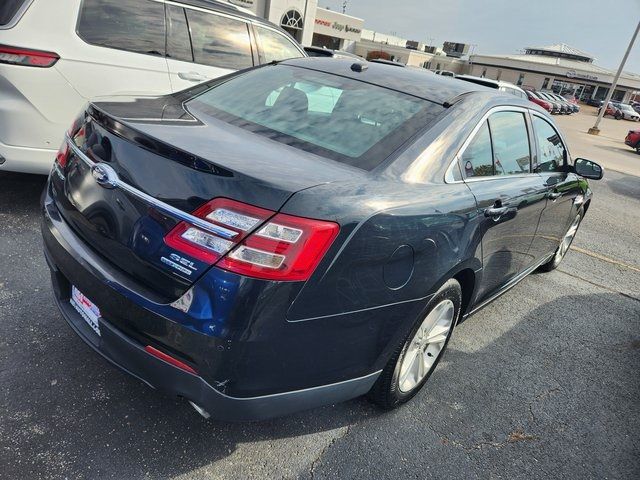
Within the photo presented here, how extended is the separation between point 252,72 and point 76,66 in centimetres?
162

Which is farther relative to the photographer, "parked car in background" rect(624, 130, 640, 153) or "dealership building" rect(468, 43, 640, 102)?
"dealership building" rect(468, 43, 640, 102)

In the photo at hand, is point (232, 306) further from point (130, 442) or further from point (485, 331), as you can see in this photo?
point (485, 331)

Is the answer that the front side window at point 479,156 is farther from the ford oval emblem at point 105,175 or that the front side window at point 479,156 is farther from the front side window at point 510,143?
the ford oval emblem at point 105,175

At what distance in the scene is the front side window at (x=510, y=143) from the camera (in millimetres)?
2830

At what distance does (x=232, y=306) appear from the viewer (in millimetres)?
1621

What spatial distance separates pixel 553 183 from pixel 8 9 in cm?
414

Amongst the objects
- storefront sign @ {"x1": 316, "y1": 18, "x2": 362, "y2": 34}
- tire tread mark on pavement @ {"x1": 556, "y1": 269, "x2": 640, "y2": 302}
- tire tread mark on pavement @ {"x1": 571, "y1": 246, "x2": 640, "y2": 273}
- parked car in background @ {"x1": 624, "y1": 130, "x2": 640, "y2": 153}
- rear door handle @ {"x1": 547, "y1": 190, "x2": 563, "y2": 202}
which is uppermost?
rear door handle @ {"x1": 547, "y1": 190, "x2": 563, "y2": 202}

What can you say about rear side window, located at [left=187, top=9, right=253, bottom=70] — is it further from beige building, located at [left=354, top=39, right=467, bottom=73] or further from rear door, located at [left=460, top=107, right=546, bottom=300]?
beige building, located at [left=354, top=39, right=467, bottom=73]

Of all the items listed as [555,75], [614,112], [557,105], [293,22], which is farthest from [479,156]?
[555,75]

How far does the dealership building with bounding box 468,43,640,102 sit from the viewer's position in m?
73.6

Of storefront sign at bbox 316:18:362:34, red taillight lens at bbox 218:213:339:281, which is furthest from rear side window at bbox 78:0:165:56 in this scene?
storefront sign at bbox 316:18:362:34

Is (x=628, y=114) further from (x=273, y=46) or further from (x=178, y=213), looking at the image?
(x=178, y=213)

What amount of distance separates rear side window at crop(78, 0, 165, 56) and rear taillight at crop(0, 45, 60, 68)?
361 millimetres

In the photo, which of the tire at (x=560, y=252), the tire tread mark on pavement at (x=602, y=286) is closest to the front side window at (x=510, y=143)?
the tire at (x=560, y=252)
